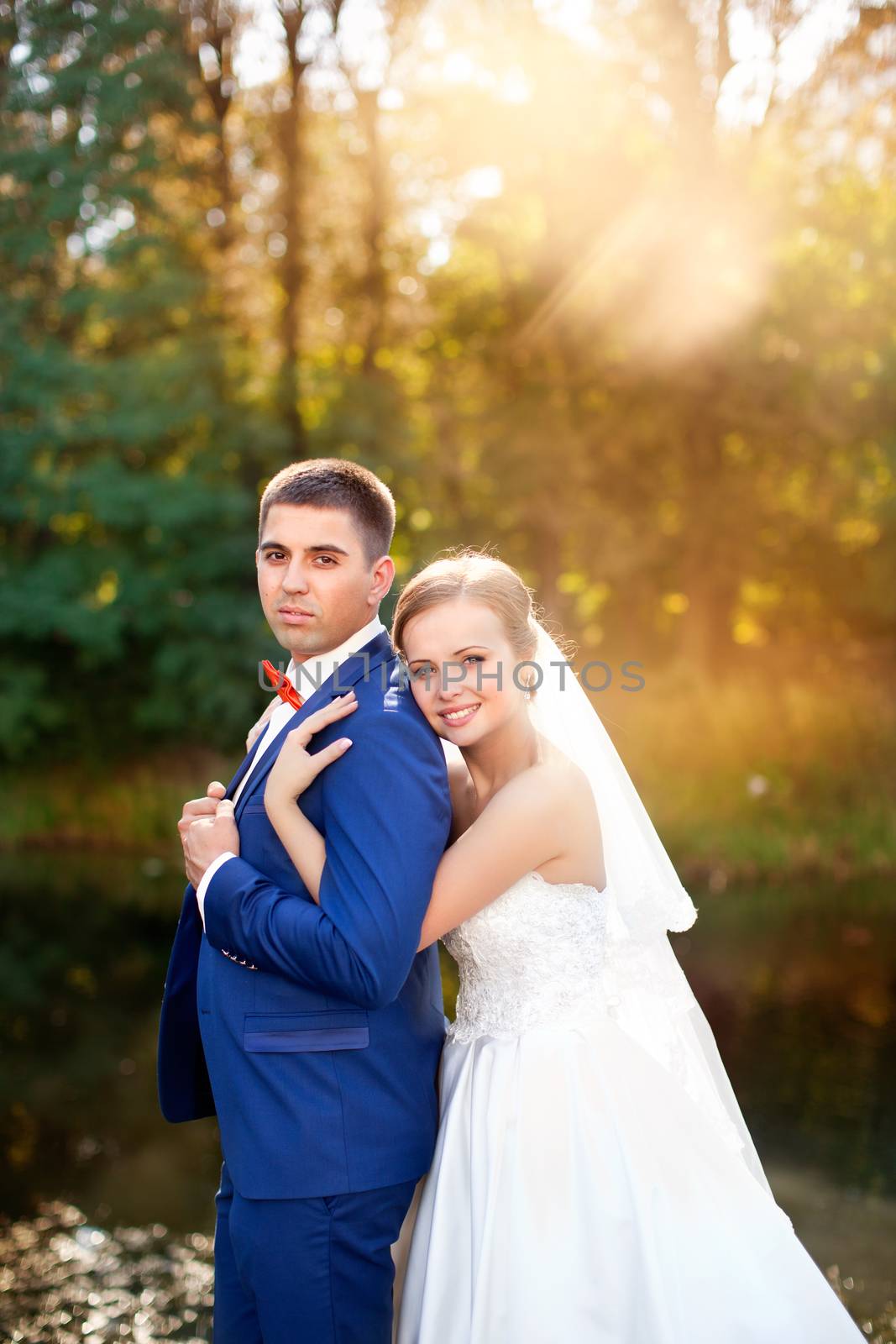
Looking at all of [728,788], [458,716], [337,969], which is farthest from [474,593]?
[728,788]

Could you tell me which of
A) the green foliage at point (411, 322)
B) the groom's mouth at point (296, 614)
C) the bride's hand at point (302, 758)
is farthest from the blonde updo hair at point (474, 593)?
the green foliage at point (411, 322)

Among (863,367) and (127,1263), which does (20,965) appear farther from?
(863,367)

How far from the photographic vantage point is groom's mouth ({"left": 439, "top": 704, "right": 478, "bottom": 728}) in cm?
234

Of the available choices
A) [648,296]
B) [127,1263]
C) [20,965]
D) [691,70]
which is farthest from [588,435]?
[127,1263]

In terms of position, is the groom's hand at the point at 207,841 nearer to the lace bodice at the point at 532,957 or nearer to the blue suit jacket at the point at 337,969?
the blue suit jacket at the point at 337,969

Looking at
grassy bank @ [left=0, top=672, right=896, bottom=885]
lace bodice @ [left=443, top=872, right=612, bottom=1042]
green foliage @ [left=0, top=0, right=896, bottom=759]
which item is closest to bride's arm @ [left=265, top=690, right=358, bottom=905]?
lace bodice @ [left=443, top=872, right=612, bottom=1042]

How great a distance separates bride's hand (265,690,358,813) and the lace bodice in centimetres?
57

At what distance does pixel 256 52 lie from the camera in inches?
616

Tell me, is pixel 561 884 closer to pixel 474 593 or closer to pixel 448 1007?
pixel 474 593

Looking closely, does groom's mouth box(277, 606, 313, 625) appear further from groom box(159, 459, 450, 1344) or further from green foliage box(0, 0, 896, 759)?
green foliage box(0, 0, 896, 759)

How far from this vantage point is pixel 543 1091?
2.35m

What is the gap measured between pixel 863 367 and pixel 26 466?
9.92m

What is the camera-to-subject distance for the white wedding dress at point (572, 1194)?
7.32 ft

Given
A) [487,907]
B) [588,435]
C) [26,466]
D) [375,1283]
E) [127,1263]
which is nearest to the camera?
[375,1283]
